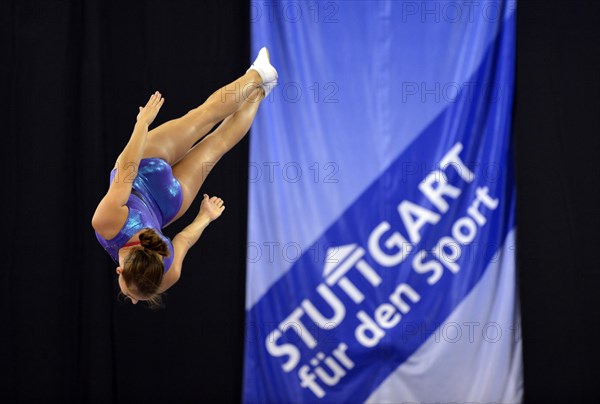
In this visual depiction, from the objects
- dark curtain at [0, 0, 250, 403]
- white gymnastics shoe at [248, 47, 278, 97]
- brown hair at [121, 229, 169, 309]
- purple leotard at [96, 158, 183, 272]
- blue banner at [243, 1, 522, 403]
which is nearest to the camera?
brown hair at [121, 229, 169, 309]

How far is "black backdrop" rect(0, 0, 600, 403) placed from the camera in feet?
14.0

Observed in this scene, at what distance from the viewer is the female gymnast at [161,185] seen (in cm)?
251

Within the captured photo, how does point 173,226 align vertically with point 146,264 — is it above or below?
above

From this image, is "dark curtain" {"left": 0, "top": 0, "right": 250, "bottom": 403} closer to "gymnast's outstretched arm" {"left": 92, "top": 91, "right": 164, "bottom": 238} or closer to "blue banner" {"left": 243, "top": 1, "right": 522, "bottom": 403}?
"blue banner" {"left": 243, "top": 1, "right": 522, "bottom": 403}

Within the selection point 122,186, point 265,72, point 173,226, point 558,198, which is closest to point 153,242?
point 122,186

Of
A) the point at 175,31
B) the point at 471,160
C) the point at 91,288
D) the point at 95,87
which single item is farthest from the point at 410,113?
the point at 91,288

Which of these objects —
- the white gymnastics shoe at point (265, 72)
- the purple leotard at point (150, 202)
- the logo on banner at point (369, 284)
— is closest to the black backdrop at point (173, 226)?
the logo on banner at point (369, 284)

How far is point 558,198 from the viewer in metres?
4.45

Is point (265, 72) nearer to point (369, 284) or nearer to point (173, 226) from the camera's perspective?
point (173, 226)

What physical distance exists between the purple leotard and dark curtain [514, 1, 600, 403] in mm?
2360

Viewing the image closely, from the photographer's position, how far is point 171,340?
170 inches

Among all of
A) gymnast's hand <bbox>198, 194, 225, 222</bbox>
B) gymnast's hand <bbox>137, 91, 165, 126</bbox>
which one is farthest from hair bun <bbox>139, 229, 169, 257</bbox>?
gymnast's hand <bbox>198, 194, 225, 222</bbox>

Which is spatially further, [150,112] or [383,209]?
[383,209]

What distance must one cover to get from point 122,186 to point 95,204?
1844mm
